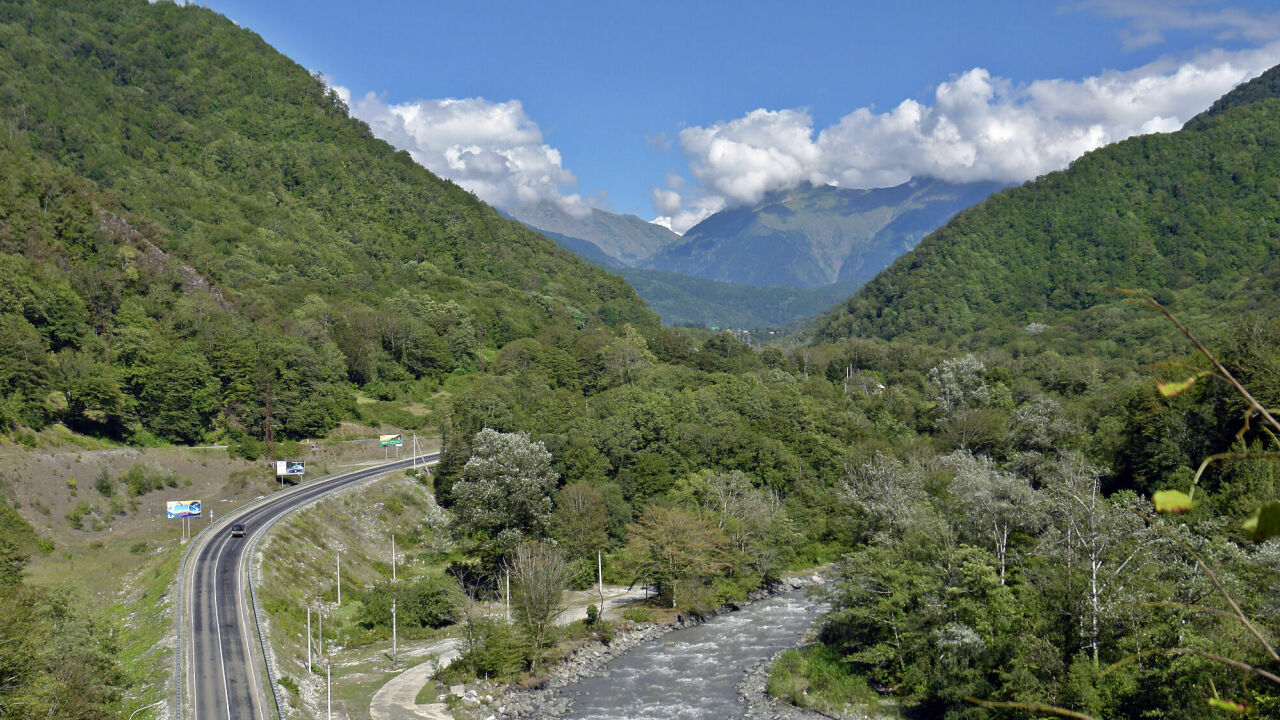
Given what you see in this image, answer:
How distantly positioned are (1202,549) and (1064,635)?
6567 mm

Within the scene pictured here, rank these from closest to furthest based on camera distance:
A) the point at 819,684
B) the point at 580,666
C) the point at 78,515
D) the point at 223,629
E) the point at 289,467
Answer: the point at 819,684, the point at 223,629, the point at 580,666, the point at 78,515, the point at 289,467

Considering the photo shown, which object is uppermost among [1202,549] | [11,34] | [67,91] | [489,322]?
[11,34]

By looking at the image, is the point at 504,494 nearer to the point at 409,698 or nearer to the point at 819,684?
the point at 409,698

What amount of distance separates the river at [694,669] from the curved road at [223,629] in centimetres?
1588

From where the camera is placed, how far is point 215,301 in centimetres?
10125

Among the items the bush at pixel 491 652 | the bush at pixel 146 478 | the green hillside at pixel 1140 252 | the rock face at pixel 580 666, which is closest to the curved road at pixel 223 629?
the bush at pixel 146 478

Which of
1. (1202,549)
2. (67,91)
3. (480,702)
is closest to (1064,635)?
(1202,549)

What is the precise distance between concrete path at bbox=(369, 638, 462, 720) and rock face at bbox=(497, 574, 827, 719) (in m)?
3.52

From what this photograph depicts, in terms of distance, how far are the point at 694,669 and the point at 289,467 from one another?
47946 millimetres

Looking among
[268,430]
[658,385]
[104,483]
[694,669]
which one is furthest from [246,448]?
[694,669]

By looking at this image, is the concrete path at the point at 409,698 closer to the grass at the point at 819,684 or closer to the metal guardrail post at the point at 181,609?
the metal guardrail post at the point at 181,609

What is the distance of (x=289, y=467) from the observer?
251 ft

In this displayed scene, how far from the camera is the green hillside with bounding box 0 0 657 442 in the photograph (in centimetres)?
7731

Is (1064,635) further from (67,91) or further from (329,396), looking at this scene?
(67,91)
